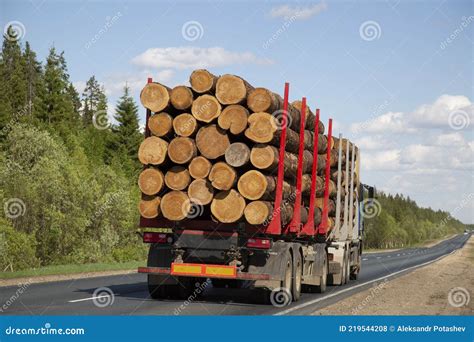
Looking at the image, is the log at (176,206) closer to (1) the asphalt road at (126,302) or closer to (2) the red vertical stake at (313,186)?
(1) the asphalt road at (126,302)

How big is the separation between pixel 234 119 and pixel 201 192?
1496 mm

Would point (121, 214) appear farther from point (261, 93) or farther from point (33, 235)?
point (261, 93)

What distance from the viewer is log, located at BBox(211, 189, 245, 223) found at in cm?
1470

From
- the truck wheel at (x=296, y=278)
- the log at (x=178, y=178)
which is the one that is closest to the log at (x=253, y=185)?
the log at (x=178, y=178)

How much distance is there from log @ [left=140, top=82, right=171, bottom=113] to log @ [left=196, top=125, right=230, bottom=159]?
0.95 metres

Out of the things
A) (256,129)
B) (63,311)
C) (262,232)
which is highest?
(256,129)

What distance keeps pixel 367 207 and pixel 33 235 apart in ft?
64.7

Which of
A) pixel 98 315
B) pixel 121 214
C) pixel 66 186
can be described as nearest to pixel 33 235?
pixel 66 186

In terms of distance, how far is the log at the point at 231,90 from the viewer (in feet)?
48.4

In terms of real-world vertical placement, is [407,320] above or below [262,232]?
below

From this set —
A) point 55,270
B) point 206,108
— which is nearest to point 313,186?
point 206,108

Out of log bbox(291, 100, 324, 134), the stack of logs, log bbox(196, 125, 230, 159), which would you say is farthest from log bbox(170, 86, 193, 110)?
log bbox(291, 100, 324, 134)

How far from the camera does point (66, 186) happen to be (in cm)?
4300

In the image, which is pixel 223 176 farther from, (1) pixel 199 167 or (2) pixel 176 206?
(2) pixel 176 206
